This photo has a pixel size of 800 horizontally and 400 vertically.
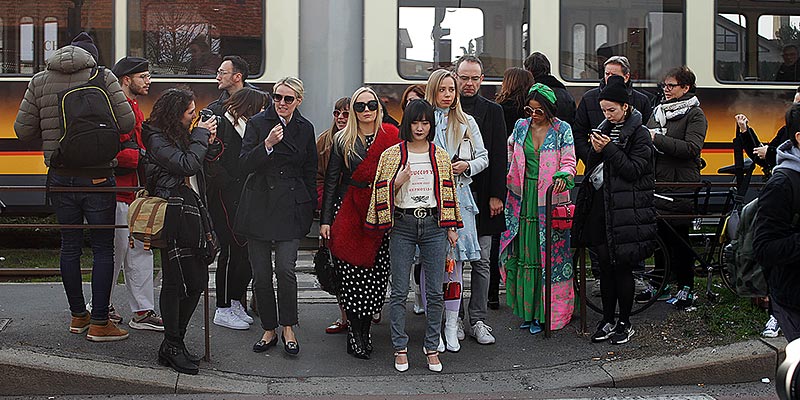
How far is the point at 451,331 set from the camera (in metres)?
6.51

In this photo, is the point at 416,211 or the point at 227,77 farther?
the point at 227,77

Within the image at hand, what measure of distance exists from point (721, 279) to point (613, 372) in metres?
2.07

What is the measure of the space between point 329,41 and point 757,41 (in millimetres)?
4789

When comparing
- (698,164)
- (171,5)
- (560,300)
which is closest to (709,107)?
(698,164)

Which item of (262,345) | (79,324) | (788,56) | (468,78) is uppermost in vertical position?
(788,56)

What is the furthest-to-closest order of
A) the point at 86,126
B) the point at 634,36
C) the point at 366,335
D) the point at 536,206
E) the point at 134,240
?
the point at 634,36 → the point at 536,206 → the point at 134,240 → the point at 366,335 → the point at 86,126

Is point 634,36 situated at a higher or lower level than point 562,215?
higher

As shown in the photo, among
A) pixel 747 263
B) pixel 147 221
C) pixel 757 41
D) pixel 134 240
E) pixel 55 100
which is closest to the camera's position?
pixel 747 263

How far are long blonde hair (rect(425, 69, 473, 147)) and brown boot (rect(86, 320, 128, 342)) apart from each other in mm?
2565

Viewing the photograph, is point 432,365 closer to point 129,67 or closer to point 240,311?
point 240,311

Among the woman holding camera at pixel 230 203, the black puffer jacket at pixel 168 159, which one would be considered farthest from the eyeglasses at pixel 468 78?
the black puffer jacket at pixel 168 159

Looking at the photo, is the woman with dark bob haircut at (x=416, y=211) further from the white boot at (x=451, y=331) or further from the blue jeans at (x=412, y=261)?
the white boot at (x=451, y=331)

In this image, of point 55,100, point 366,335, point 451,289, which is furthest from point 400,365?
point 55,100

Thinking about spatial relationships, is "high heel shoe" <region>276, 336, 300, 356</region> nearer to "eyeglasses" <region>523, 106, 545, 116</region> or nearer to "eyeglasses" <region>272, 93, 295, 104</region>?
"eyeglasses" <region>272, 93, 295, 104</region>
